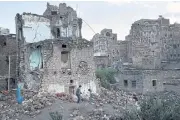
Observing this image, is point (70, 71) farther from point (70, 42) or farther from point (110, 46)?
point (110, 46)

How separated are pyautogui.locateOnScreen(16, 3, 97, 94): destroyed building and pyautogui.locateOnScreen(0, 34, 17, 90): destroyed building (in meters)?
1.43

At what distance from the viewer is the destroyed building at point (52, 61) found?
2333cm

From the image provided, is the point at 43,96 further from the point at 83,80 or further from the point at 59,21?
the point at 59,21

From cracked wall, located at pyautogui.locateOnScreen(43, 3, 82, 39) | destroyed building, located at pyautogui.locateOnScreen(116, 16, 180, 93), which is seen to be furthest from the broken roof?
destroyed building, located at pyautogui.locateOnScreen(116, 16, 180, 93)

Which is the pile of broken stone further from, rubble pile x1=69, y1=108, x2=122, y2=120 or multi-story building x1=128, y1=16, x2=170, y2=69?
multi-story building x1=128, y1=16, x2=170, y2=69

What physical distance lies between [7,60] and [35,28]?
3.82m

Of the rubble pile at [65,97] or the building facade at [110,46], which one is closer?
the rubble pile at [65,97]

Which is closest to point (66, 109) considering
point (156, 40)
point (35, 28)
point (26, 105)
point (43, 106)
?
point (43, 106)

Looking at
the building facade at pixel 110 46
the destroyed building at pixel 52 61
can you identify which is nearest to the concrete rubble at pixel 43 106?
the destroyed building at pixel 52 61

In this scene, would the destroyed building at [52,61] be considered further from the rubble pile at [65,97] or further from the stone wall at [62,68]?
the rubble pile at [65,97]

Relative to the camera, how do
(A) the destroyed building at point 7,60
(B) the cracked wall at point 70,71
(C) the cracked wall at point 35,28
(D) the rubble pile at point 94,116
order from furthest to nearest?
(A) the destroyed building at point 7,60 < (C) the cracked wall at point 35,28 < (B) the cracked wall at point 70,71 < (D) the rubble pile at point 94,116

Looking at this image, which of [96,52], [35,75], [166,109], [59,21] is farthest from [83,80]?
[96,52]

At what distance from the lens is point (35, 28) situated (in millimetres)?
27578

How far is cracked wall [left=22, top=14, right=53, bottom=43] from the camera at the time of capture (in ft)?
88.3
